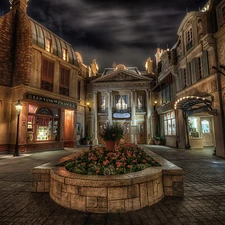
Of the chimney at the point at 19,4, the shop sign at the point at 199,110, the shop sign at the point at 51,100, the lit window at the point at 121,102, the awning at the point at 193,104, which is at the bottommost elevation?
the shop sign at the point at 199,110

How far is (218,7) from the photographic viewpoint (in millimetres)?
9914

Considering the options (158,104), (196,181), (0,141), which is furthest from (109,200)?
(158,104)

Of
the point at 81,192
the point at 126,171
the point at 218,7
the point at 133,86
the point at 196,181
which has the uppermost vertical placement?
the point at 218,7

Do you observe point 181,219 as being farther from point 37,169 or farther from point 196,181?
point 37,169

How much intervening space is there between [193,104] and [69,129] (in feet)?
40.3

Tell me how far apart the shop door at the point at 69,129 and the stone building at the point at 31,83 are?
0.54 metres

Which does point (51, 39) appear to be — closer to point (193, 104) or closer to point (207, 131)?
point (193, 104)

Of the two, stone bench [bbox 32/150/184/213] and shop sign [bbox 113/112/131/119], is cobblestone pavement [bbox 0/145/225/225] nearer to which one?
stone bench [bbox 32/150/184/213]

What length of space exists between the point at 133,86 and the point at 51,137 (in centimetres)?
1250

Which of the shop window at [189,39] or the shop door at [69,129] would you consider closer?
the shop window at [189,39]

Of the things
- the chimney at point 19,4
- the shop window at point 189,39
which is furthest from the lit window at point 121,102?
the chimney at point 19,4

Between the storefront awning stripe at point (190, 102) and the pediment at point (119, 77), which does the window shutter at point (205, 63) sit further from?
the pediment at point (119, 77)

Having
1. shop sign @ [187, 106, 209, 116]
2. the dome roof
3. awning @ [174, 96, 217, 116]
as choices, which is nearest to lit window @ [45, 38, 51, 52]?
the dome roof

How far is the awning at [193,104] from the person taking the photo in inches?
418
